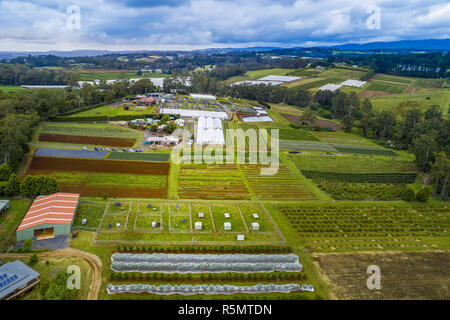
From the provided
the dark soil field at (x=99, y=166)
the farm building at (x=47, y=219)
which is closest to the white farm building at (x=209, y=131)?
the dark soil field at (x=99, y=166)

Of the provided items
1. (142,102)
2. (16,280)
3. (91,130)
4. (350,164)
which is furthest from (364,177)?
(142,102)

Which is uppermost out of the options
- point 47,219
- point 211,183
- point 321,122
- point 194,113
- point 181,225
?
point 194,113

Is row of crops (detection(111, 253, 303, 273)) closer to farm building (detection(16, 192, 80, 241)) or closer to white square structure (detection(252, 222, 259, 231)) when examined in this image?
white square structure (detection(252, 222, 259, 231))

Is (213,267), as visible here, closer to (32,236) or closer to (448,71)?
(32,236)

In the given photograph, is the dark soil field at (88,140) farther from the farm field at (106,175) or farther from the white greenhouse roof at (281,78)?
the white greenhouse roof at (281,78)

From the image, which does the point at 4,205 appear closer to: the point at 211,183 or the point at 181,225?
the point at 181,225

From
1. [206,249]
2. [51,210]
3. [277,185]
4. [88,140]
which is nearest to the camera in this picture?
[206,249]
